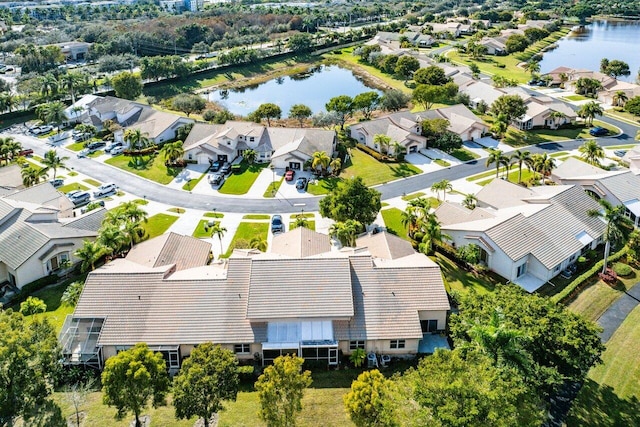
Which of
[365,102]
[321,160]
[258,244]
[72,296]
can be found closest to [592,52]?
[365,102]

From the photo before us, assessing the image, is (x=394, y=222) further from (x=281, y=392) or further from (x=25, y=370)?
(x=25, y=370)

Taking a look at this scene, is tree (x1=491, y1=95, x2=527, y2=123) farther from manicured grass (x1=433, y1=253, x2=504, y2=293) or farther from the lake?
the lake

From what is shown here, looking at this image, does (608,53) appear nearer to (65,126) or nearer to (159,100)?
(159,100)

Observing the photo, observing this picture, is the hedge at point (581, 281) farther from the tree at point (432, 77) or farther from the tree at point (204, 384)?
the tree at point (432, 77)

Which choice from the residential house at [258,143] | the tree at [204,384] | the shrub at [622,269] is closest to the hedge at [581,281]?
the shrub at [622,269]

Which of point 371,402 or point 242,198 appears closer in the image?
point 371,402

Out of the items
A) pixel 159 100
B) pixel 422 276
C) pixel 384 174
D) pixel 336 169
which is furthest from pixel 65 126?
pixel 422 276
